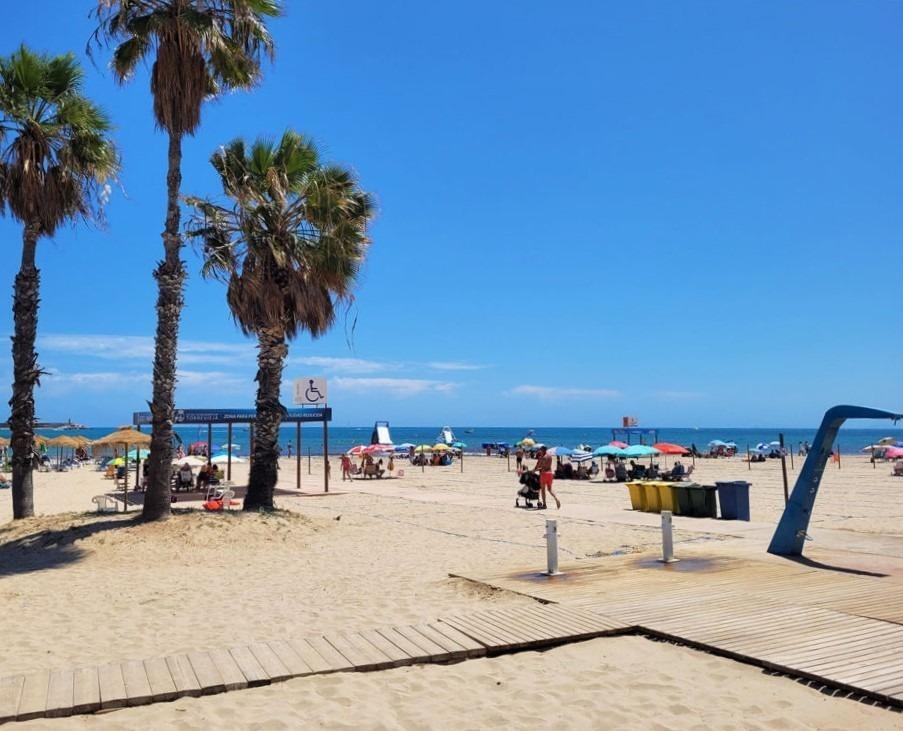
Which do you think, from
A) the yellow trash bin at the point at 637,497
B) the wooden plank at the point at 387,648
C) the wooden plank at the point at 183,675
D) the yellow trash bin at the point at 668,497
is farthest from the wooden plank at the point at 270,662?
the yellow trash bin at the point at 637,497

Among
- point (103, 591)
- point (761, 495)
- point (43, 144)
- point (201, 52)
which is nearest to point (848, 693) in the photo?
point (103, 591)

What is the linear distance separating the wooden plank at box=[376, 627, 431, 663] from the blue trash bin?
36.5 feet

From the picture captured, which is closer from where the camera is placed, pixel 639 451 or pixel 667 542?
pixel 667 542

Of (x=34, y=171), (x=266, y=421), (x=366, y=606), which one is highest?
(x=34, y=171)

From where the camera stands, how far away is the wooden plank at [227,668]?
5.36 m

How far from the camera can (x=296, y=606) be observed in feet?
26.8

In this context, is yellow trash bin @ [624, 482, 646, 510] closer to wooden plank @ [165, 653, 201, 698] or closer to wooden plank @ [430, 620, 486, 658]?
wooden plank @ [430, 620, 486, 658]

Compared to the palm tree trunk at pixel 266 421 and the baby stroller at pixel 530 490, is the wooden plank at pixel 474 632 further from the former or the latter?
the baby stroller at pixel 530 490

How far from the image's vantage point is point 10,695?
201 inches

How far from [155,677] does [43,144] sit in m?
12.6

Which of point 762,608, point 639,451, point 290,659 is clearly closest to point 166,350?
point 290,659

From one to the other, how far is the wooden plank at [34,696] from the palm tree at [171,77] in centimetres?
796

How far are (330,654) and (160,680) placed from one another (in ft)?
4.24

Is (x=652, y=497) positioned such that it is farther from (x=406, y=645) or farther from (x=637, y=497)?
(x=406, y=645)
